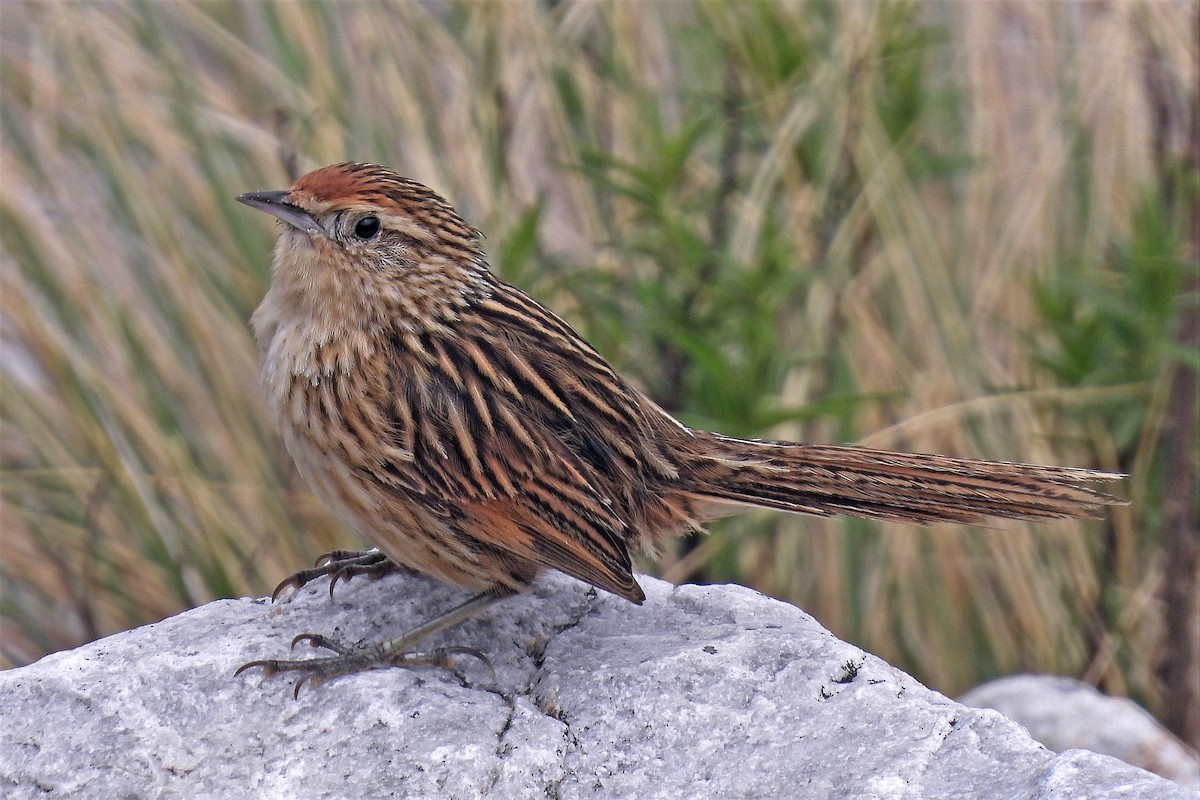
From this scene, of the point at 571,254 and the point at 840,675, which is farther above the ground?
the point at 571,254

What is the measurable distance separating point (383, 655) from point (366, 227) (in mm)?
1002

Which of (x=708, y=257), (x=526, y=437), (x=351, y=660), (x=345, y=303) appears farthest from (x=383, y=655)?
(x=708, y=257)

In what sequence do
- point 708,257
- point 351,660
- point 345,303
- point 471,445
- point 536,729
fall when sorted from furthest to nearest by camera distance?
point 708,257, point 345,303, point 471,445, point 351,660, point 536,729

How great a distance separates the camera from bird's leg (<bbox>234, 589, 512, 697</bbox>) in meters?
2.99

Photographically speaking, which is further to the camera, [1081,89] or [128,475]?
[1081,89]

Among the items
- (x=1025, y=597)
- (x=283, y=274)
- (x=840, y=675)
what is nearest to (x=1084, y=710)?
(x=1025, y=597)

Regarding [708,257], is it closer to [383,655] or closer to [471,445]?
[471,445]

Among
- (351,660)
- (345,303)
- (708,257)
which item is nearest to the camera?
(351,660)

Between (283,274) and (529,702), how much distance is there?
3.91 ft

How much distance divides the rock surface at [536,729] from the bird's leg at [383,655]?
0.03m

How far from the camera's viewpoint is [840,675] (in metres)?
2.98

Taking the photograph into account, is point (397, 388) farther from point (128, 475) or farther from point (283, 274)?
point (128, 475)

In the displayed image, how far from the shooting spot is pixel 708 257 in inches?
180

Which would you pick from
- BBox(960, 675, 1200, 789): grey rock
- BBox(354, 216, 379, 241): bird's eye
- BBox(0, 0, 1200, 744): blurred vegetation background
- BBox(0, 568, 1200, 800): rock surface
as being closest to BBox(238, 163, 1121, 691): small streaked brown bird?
BBox(354, 216, 379, 241): bird's eye
